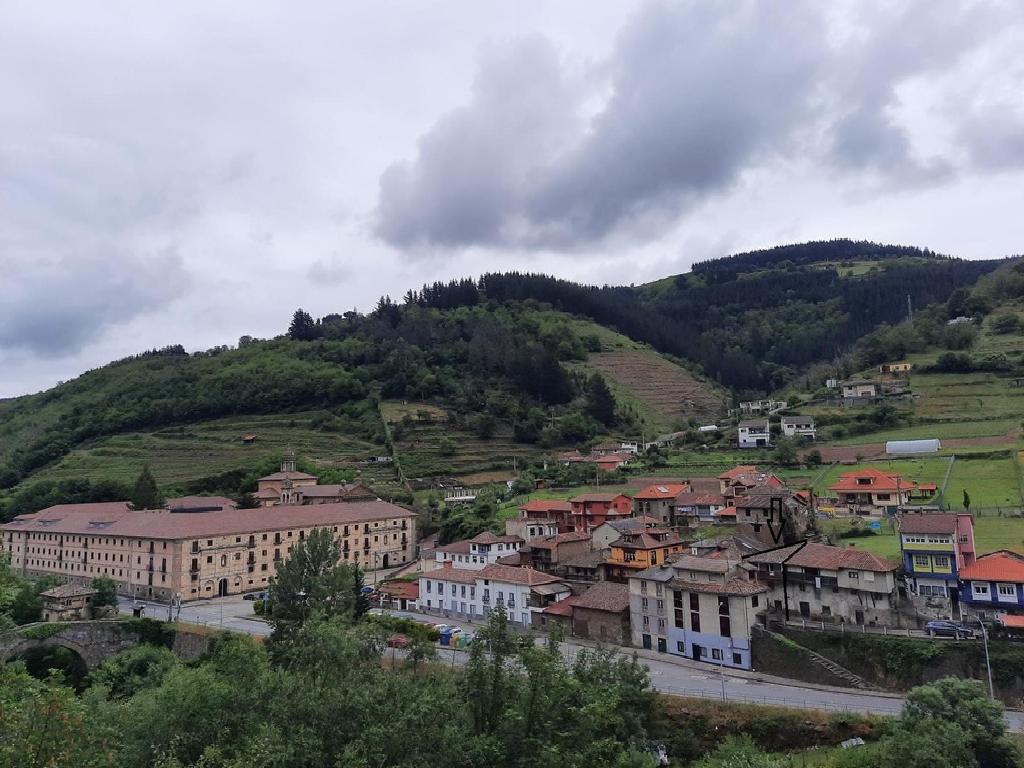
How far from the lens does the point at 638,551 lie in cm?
4369

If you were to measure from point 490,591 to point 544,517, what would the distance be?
1289 centimetres

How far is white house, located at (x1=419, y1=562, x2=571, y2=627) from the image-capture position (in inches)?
1695

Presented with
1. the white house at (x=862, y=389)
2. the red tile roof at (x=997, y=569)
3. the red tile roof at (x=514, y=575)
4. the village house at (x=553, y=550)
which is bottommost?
the red tile roof at (x=514, y=575)

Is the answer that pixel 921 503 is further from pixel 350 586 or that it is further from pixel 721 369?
pixel 721 369

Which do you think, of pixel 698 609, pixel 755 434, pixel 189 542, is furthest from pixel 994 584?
pixel 189 542

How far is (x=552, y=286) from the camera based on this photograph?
6117 inches

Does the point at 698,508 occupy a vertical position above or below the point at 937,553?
above

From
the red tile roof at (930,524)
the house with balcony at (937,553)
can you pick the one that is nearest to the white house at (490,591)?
Answer: the house with balcony at (937,553)

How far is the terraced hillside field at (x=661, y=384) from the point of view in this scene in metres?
116

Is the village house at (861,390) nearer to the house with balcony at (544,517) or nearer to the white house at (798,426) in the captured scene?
the white house at (798,426)

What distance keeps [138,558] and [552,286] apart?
369 feet

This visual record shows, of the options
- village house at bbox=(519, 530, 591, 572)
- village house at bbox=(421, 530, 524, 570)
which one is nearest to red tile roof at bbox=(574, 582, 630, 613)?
village house at bbox=(519, 530, 591, 572)

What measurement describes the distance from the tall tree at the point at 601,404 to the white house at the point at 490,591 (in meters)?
55.5

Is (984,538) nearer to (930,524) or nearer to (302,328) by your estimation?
(930,524)
